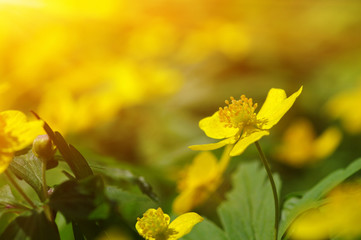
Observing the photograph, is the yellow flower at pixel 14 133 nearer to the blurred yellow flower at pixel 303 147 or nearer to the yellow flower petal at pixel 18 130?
the yellow flower petal at pixel 18 130

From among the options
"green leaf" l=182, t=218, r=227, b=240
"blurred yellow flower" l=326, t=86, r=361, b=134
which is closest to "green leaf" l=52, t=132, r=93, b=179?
"green leaf" l=182, t=218, r=227, b=240

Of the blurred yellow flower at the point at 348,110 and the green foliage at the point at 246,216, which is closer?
the green foliage at the point at 246,216

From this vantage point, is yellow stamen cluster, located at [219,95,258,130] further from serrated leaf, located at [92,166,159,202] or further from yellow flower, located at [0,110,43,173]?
yellow flower, located at [0,110,43,173]

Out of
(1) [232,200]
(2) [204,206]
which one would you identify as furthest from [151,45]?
(1) [232,200]

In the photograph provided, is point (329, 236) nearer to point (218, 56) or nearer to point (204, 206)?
point (204, 206)

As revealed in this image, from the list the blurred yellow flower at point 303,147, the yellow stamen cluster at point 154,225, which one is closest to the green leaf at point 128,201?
the yellow stamen cluster at point 154,225
